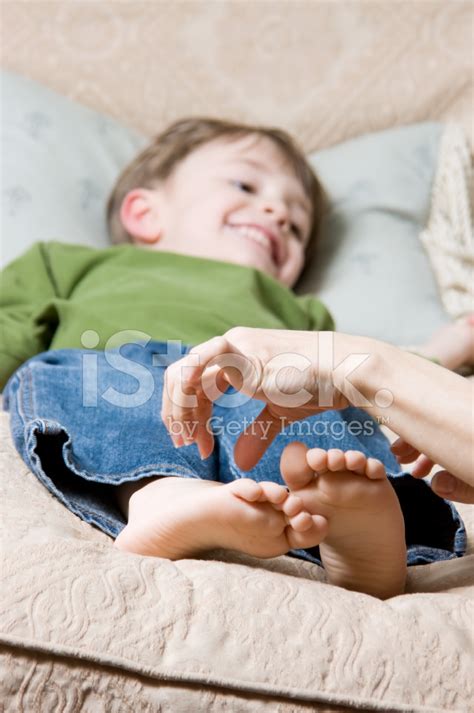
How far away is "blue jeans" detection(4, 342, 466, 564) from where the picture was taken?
92cm

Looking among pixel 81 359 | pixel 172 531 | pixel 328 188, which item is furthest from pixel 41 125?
pixel 172 531

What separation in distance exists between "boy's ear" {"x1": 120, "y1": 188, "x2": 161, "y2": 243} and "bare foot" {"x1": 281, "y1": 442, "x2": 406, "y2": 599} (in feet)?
3.43

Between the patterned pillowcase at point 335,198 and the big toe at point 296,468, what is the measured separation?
0.99 m

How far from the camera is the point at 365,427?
3.48 ft

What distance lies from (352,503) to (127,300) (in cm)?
68

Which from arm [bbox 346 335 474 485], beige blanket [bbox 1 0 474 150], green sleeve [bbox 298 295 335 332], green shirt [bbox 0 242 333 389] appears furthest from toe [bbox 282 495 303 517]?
beige blanket [bbox 1 0 474 150]

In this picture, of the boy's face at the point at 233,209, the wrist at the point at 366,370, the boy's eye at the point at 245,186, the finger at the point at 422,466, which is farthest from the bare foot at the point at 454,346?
the wrist at the point at 366,370

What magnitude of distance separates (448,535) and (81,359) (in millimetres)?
505

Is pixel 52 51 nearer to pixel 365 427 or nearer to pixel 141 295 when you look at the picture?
pixel 141 295

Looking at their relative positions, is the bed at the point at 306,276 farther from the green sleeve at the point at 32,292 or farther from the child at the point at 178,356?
the green sleeve at the point at 32,292

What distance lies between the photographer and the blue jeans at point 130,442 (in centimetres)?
92

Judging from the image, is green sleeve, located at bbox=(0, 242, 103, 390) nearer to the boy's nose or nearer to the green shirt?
the green shirt

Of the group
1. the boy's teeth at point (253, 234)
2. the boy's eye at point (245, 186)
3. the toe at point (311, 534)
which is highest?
the toe at point (311, 534)

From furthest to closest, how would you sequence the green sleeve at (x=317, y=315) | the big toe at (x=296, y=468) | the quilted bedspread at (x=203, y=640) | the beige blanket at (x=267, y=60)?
the beige blanket at (x=267, y=60) < the green sleeve at (x=317, y=315) < the big toe at (x=296, y=468) < the quilted bedspread at (x=203, y=640)
